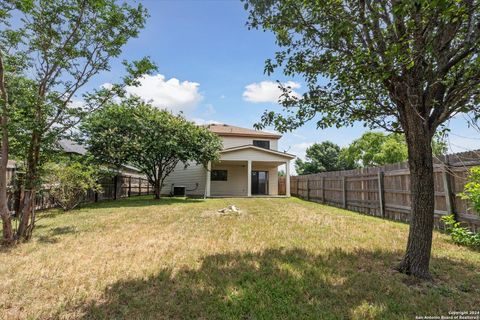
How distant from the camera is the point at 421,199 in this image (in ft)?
11.5

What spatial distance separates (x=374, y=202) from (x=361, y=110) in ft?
22.2

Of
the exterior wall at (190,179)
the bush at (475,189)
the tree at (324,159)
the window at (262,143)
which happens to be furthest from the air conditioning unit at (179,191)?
the tree at (324,159)

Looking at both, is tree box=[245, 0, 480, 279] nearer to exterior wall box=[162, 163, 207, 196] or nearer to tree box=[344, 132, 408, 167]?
exterior wall box=[162, 163, 207, 196]

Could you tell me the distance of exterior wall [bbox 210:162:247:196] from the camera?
21.0m

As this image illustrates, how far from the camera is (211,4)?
6414 mm

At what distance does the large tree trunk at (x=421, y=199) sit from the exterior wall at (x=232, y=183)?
58.0 ft

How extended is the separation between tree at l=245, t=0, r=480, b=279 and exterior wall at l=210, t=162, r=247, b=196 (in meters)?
16.8

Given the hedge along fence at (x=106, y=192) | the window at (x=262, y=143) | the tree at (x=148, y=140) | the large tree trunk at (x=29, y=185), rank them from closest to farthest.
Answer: the large tree trunk at (x=29, y=185) → the hedge along fence at (x=106, y=192) → the tree at (x=148, y=140) → the window at (x=262, y=143)

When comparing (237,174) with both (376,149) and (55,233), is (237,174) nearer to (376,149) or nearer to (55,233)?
(55,233)

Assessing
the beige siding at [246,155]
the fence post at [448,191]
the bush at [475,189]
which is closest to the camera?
the bush at [475,189]

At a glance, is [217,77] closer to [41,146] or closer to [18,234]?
[41,146]

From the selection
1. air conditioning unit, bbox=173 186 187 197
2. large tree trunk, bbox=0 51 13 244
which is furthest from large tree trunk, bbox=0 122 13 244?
air conditioning unit, bbox=173 186 187 197

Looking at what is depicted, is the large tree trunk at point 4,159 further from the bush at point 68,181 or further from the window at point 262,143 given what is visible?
the window at point 262,143

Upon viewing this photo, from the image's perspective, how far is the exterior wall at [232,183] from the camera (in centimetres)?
2105
